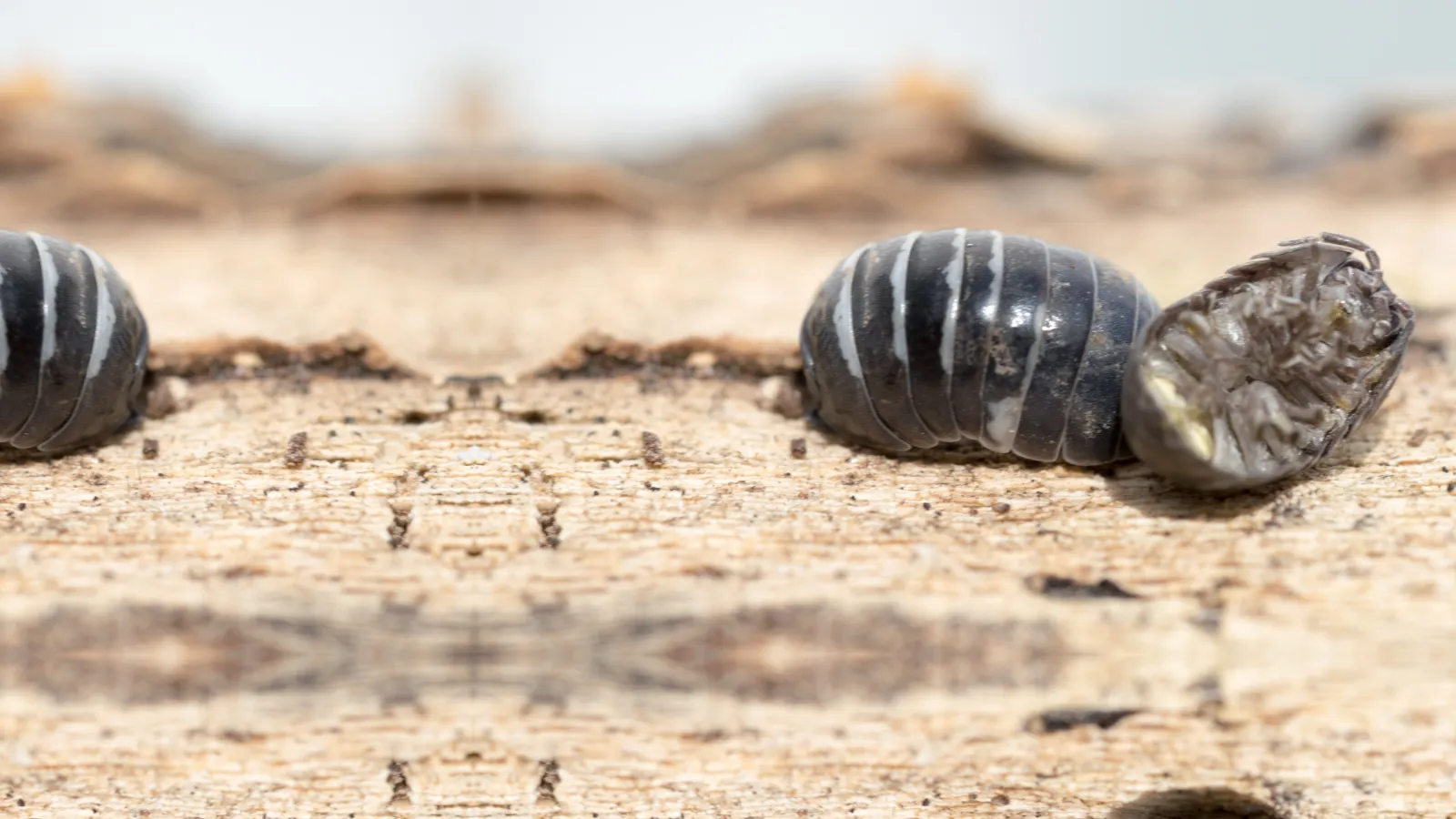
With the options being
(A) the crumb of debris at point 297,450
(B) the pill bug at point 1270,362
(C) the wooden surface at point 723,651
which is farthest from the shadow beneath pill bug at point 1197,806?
(A) the crumb of debris at point 297,450

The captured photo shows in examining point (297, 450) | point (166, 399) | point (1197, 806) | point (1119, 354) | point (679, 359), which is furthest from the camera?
point (679, 359)

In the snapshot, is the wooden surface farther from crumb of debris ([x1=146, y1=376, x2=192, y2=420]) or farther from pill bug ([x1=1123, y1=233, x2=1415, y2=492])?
crumb of debris ([x1=146, y1=376, x2=192, y2=420])

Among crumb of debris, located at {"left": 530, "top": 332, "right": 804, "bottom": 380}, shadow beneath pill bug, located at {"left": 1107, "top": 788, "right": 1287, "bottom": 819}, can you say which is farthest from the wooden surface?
crumb of debris, located at {"left": 530, "top": 332, "right": 804, "bottom": 380}

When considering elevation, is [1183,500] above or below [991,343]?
below

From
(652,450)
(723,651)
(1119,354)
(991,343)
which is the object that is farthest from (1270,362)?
(652,450)

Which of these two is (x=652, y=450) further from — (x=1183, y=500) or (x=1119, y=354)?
(x=1183, y=500)

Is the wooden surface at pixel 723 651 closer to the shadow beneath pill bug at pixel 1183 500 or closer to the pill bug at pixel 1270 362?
the shadow beneath pill bug at pixel 1183 500

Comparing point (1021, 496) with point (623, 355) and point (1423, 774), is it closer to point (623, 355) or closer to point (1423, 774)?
point (1423, 774)
